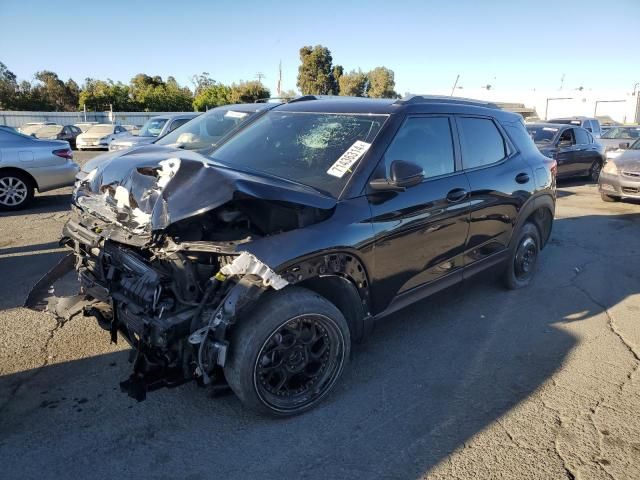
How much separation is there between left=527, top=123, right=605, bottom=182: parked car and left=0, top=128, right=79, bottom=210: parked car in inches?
438

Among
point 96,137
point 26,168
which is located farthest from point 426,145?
point 96,137

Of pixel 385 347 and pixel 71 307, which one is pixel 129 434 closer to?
pixel 71 307

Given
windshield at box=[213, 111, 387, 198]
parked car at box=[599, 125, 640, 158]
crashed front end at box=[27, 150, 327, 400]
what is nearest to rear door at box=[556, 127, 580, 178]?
parked car at box=[599, 125, 640, 158]

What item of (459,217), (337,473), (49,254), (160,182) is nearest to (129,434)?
(337,473)

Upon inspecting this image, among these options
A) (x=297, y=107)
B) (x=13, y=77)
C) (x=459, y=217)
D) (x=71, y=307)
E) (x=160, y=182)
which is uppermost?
(x=13, y=77)

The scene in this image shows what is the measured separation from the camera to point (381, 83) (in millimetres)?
57656

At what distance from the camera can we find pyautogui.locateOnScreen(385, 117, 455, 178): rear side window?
3.51 m

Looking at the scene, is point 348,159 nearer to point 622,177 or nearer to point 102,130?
point 622,177

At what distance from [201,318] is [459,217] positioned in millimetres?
2245

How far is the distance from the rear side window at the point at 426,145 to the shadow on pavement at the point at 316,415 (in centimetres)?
107

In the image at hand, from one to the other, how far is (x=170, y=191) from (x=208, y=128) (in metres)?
5.77

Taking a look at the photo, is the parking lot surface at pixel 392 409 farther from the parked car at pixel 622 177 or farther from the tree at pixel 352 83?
the tree at pixel 352 83

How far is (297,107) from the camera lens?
4.17 metres

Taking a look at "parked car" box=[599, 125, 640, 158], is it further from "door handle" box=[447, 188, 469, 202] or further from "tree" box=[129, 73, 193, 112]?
"tree" box=[129, 73, 193, 112]
